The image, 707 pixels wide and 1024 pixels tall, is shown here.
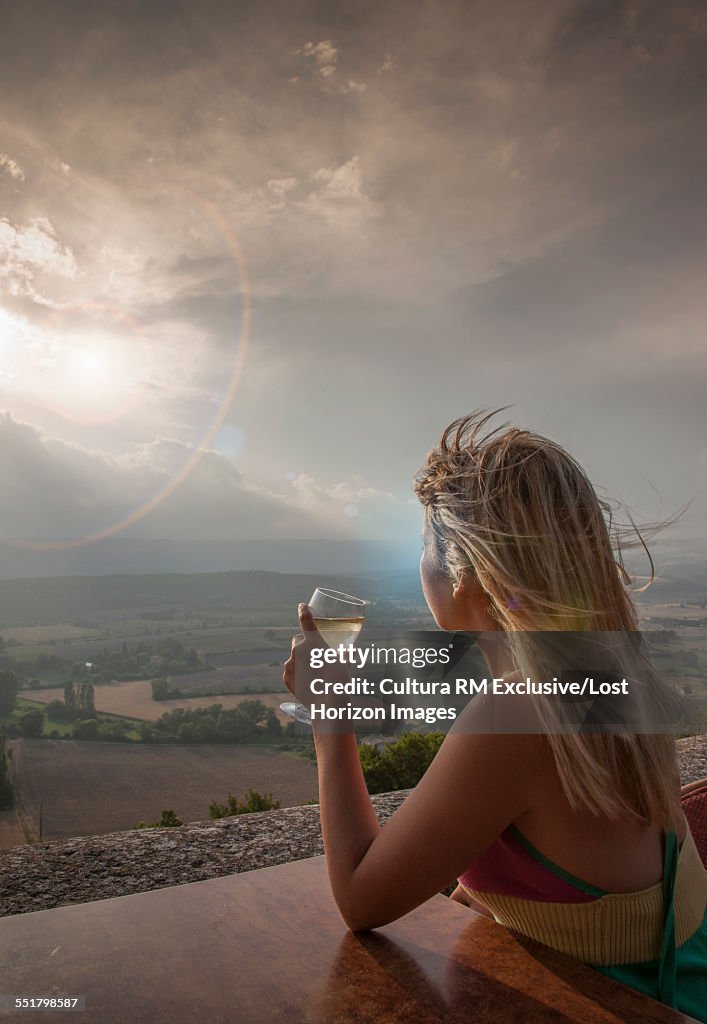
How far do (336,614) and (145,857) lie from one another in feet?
4.71

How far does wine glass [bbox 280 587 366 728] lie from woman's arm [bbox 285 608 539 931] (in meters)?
0.60

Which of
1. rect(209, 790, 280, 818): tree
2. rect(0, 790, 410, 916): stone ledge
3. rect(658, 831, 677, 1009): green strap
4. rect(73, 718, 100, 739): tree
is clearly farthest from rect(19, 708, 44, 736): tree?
rect(658, 831, 677, 1009): green strap

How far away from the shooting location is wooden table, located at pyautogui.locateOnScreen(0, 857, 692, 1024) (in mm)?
978

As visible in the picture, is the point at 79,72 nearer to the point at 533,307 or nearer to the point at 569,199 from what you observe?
the point at 569,199

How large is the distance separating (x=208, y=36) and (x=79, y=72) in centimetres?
321

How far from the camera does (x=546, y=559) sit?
4.88 feet

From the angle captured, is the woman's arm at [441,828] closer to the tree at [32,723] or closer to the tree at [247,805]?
the tree at [247,805]

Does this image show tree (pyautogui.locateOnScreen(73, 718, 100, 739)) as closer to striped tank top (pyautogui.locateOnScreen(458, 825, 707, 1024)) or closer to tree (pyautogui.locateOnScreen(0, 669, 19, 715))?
tree (pyautogui.locateOnScreen(0, 669, 19, 715))

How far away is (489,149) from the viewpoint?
14.2 metres

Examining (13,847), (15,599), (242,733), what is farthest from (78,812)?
(13,847)

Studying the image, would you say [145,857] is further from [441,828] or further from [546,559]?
[546,559]

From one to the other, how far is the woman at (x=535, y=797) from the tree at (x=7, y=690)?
19434mm

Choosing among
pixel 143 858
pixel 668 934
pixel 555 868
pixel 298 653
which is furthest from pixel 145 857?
pixel 668 934

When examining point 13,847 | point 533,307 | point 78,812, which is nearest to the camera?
point 13,847
